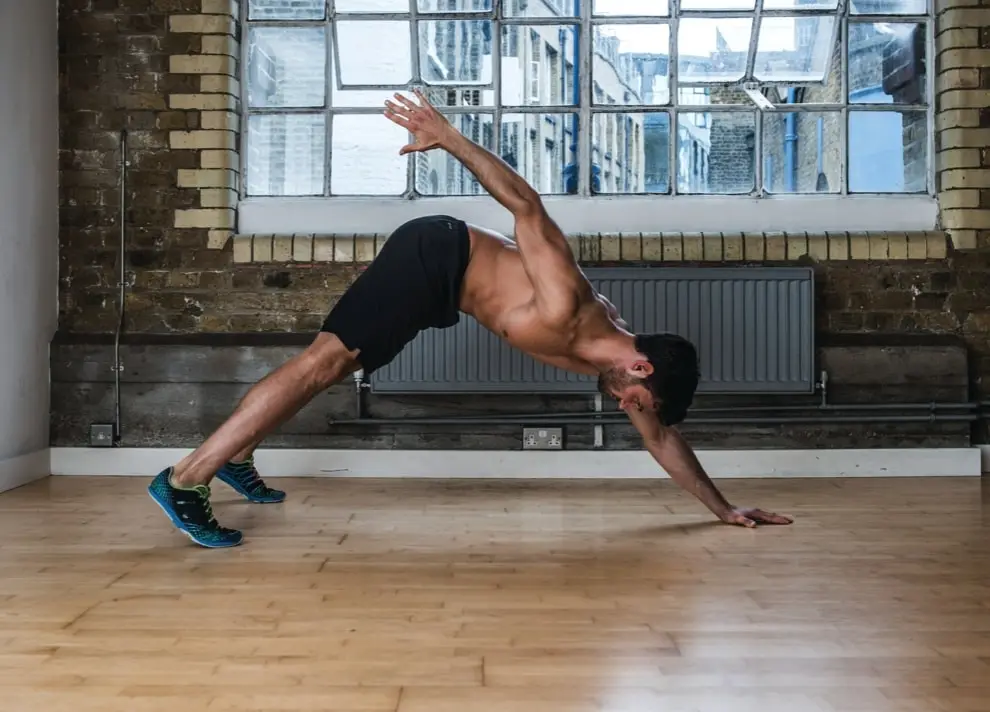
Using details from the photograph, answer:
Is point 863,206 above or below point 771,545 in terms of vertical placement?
above

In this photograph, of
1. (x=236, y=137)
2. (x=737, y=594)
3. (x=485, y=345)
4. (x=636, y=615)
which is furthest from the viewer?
(x=236, y=137)

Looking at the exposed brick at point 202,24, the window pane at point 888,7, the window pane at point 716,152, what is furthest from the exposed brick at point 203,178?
the window pane at point 888,7

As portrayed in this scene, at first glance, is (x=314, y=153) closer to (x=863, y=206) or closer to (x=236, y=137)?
(x=236, y=137)

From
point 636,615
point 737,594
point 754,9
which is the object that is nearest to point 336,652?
point 636,615

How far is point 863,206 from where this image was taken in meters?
4.64

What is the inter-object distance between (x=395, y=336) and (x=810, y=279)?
2235 mm

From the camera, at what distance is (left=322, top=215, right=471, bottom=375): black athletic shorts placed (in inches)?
115

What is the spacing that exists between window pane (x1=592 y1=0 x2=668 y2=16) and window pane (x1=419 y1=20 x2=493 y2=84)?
21.2 inches

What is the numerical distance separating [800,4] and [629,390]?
→ 9.17ft

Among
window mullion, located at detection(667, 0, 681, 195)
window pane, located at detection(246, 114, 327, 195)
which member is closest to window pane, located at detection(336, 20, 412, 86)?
window pane, located at detection(246, 114, 327, 195)

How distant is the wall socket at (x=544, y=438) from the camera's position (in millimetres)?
4480

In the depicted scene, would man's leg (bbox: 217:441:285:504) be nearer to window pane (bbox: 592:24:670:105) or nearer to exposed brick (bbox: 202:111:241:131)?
exposed brick (bbox: 202:111:241:131)

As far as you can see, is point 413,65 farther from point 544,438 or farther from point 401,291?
point 401,291

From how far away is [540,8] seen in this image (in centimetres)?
468
